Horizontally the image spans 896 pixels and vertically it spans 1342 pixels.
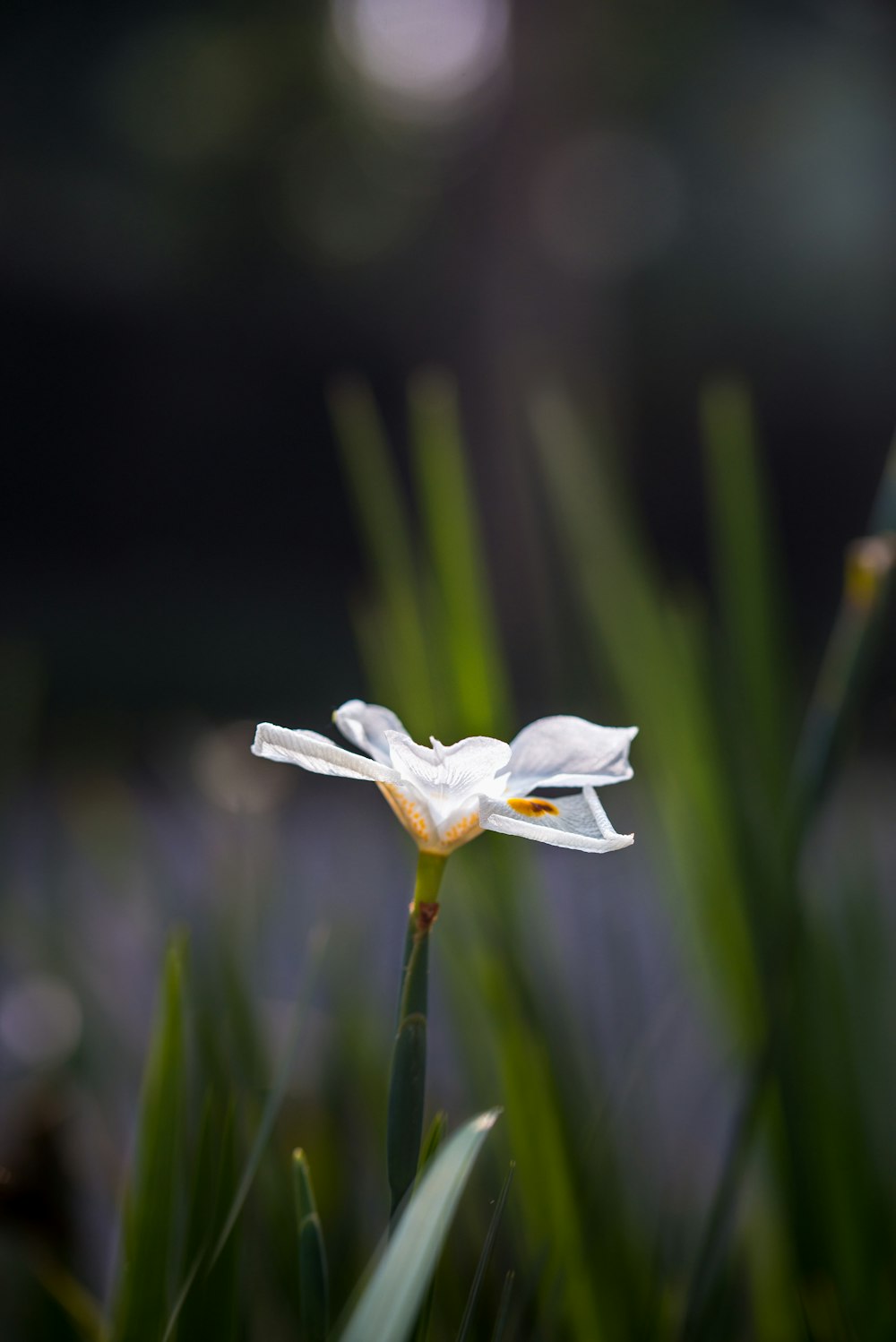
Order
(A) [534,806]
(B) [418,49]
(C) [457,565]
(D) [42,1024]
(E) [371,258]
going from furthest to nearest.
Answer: (B) [418,49]
(E) [371,258]
(D) [42,1024]
(C) [457,565]
(A) [534,806]

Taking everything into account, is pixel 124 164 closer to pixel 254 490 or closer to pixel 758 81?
pixel 254 490

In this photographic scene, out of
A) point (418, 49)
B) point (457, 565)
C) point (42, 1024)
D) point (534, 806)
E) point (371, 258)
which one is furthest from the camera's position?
point (418, 49)

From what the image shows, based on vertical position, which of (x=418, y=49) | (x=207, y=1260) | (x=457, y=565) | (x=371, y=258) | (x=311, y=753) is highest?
(x=418, y=49)

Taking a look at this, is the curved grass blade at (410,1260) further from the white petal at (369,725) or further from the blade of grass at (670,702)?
the blade of grass at (670,702)

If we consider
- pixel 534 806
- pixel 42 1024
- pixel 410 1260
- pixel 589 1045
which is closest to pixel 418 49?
pixel 42 1024

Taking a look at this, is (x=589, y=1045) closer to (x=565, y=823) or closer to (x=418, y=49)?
(x=565, y=823)

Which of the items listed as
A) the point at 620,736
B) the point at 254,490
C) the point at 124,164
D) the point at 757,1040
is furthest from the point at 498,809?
the point at 124,164

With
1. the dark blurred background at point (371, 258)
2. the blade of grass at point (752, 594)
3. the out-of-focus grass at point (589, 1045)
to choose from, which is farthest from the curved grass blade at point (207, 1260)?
the dark blurred background at point (371, 258)
